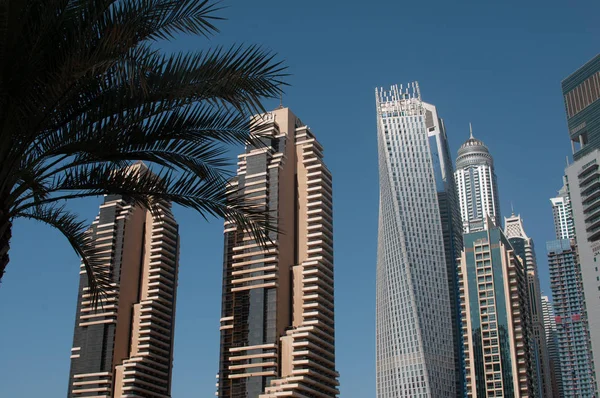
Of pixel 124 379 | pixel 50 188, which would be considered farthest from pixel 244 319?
pixel 50 188

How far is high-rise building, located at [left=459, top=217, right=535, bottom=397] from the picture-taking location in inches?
4715

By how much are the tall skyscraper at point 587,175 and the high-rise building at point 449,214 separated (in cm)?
4924

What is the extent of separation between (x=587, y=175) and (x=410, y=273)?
46.8 metres

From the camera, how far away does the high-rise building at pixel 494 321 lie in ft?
393

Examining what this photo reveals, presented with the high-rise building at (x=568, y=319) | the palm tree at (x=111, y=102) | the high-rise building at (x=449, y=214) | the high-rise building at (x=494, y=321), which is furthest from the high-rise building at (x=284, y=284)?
the high-rise building at (x=568, y=319)

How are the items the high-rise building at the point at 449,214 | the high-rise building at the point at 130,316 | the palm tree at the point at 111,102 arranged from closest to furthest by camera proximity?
the palm tree at the point at 111,102, the high-rise building at the point at 130,316, the high-rise building at the point at 449,214

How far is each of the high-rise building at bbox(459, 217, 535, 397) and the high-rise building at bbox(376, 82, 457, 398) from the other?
37.6 ft

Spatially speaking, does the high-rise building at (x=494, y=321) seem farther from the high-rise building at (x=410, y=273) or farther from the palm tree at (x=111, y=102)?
the palm tree at (x=111, y=102)

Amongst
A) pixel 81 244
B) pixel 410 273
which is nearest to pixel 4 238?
pixel 81 244

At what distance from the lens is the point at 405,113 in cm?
15912

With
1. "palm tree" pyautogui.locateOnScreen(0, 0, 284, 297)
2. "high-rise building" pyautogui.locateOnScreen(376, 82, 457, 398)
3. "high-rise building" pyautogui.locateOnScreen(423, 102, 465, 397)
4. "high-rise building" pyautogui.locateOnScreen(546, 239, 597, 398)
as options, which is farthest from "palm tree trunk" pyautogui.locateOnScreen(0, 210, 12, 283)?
"high-rise building" pyautogui.locateOnScreen(546, 239, 597, 398)

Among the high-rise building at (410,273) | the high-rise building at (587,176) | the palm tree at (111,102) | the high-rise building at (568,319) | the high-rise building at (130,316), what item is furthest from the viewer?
the high-rise building at (568,319)

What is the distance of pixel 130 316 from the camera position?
107 m

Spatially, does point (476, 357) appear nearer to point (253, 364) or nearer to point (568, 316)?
point (253, 364)
